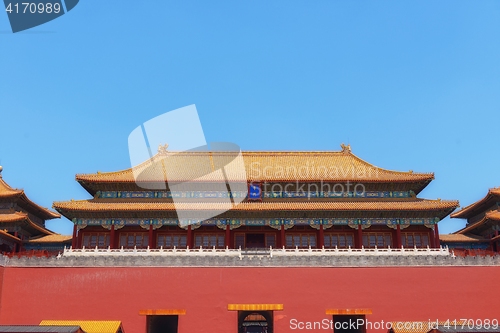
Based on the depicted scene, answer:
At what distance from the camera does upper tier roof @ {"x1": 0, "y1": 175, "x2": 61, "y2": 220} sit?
32000 mm

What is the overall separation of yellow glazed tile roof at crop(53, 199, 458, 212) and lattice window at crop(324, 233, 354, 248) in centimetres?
200

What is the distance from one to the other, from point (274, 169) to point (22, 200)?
1635cm

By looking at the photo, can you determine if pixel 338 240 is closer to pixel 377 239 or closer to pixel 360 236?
pixel 360 236

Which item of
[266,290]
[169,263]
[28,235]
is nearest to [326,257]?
[266,290]

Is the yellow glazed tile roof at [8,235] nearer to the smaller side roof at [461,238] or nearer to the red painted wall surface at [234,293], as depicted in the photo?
the red painted wall surface at [234,293]

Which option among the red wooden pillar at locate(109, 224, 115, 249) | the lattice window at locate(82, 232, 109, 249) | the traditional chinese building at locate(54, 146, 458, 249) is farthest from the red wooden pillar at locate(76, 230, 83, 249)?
the red wooden pillar at locate(109, 224, 115, 249)

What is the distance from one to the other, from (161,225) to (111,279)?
205 inches

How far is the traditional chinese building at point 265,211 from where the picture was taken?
29.4m

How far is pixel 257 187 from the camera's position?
30.6 metres

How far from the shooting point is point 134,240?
1192 inches

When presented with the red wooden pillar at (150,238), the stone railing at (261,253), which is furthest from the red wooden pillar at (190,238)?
the stone railing at (261,253)

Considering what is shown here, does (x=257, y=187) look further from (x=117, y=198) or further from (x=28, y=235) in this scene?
(x=28, y=235)

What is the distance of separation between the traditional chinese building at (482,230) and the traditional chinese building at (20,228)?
25.1m

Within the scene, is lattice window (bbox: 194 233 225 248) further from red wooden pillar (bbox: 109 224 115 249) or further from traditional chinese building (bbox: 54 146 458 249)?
red wooden pillar (bbox: 109 224 115 249)
